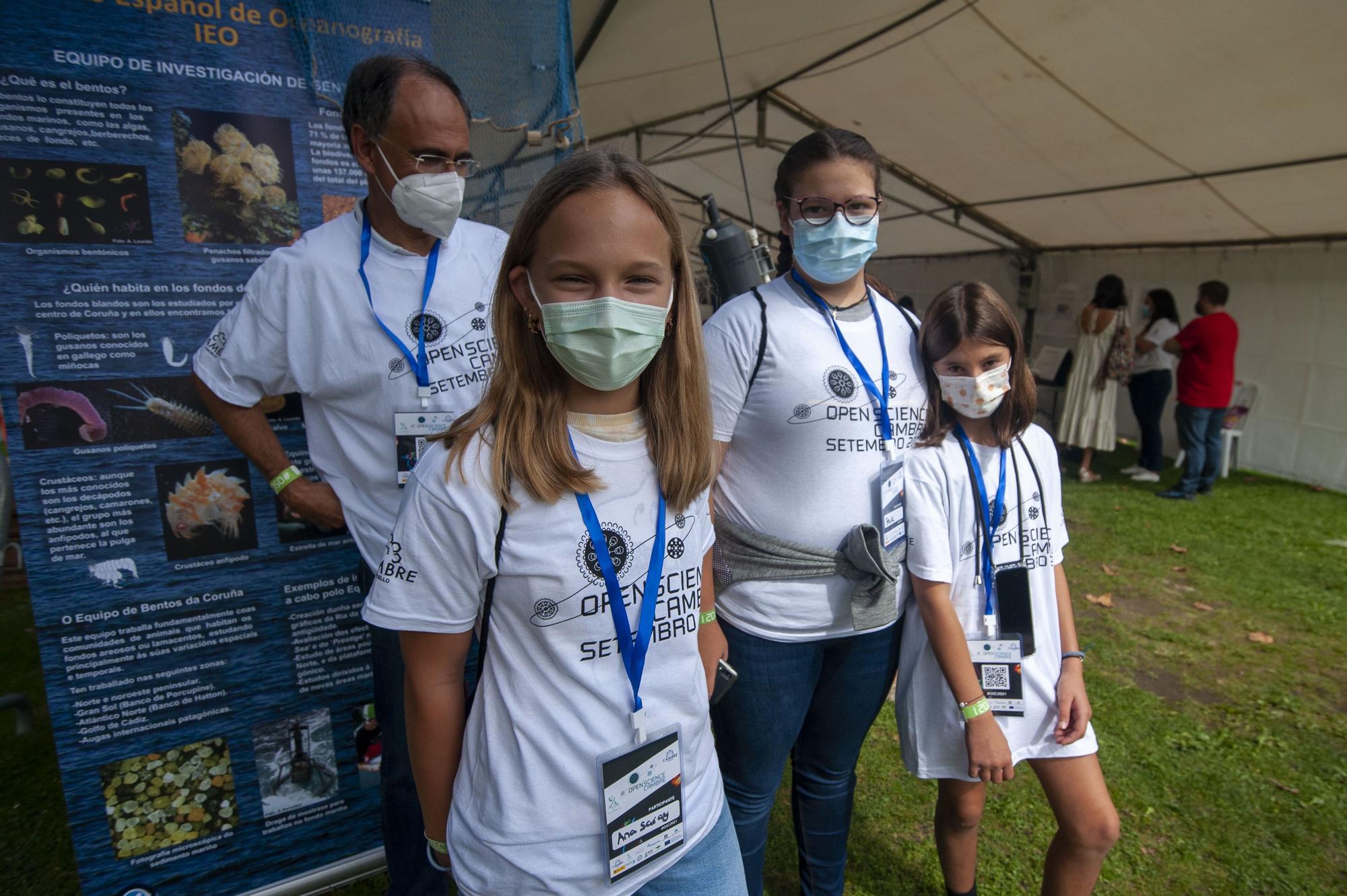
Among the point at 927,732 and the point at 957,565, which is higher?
the point at 957,565

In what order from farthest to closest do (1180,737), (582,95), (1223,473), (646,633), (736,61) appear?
(1223,473) < (582,95) < (736,61) < (1180,737) < (646,633)

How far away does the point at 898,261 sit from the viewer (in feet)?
38.5

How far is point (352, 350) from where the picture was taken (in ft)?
5.64

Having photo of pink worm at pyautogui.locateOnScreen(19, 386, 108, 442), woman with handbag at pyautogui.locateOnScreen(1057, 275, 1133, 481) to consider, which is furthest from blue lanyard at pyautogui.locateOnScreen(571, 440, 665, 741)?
woman with handbag at pyautogui.locateOnScreen(1057, 275, 1133, 481)

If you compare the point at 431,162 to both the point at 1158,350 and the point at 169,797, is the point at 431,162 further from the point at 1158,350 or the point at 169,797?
the point at 1158,350

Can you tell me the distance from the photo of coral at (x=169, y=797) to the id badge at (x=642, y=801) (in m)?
1.55

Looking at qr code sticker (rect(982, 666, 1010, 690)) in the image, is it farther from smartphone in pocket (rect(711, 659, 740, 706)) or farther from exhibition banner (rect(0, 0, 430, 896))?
exhibition banner (rect(0, 0, 430, 896))

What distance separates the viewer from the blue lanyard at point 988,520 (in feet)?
5.99

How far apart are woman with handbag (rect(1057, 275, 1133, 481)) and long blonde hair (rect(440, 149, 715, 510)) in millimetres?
7826

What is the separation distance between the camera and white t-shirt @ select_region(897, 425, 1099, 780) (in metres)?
1.80

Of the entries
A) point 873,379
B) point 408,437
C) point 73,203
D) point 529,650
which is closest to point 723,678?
point 529,650

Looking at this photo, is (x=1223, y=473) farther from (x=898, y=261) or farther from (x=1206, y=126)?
(x=898, y=261)

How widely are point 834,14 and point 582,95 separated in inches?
110

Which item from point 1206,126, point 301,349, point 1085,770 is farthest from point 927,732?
point 1206,126
